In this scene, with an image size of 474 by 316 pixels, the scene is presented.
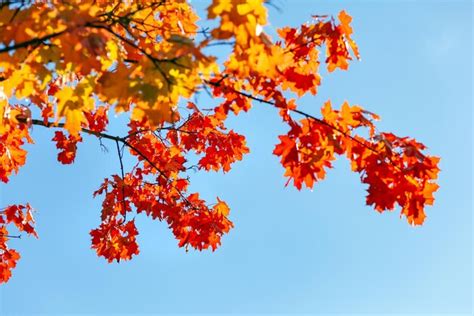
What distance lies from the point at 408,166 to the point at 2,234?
6235mm

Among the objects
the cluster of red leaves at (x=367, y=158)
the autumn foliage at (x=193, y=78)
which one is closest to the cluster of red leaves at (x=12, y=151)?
the autumn foliage at (x=193, y=78)

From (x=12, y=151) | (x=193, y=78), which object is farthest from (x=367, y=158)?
(x=12, y=151)

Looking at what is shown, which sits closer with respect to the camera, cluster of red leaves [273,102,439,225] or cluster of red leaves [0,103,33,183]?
cluster of red leaves [273,102,439,225]

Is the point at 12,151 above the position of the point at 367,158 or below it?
above

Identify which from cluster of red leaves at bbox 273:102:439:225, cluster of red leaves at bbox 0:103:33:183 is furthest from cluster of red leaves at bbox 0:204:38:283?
cluster of red leaves at bbox 273:102:439:225

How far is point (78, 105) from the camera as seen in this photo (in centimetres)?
389

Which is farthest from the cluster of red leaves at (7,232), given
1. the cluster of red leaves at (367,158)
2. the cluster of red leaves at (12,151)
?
the cluster of red leaves at (367,158)

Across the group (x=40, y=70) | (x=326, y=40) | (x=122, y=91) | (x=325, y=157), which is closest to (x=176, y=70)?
(x=122, y=91)

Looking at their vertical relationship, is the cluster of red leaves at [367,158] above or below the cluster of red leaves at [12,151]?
below

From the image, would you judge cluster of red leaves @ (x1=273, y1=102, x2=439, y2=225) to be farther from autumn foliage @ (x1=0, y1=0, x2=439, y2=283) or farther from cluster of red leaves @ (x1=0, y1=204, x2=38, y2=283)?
cluster of red leaves @ (x1=0, y1=204, x2=38, y2=283)

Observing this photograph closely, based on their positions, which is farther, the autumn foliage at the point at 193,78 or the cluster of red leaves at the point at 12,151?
the cluster of red leaves at the point at 12,151

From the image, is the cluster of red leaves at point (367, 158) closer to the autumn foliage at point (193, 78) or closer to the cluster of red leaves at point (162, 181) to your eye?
the autumn foliage at point (193, 78)

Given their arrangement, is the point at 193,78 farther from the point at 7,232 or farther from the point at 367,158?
the point at 7,232

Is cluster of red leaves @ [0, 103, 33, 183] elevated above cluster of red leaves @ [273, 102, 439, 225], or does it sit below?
above
